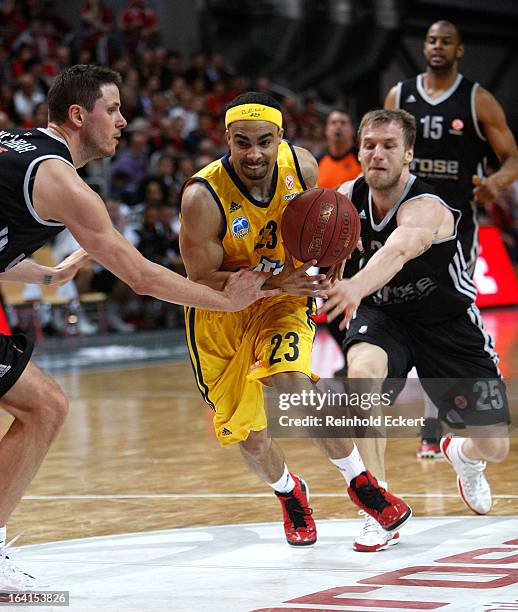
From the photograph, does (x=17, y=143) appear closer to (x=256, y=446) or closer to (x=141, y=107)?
(x=256, y=446)

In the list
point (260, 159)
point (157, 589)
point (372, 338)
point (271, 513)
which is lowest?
point (271, 513)

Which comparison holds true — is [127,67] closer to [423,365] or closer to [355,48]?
[355,48]

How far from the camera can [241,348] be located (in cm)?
475

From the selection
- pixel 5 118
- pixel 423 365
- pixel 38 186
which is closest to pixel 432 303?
pixel 423 365

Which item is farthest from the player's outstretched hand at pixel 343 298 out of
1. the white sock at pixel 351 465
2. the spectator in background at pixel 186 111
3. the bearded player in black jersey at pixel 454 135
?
the spectator in background at pixel 186 111

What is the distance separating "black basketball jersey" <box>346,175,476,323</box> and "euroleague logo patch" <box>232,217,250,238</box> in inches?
Answer: 31.0

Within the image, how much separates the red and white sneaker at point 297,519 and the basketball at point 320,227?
1002 mm

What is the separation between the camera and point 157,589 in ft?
13.0

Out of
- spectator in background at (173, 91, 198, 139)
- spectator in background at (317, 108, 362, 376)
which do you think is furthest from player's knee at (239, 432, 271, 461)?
spectator in background at (173, 91, 198, 139)

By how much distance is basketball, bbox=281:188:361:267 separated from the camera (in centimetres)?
438

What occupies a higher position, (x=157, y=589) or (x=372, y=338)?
(x=372, y=338)

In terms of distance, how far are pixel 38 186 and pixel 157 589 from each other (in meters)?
1.43

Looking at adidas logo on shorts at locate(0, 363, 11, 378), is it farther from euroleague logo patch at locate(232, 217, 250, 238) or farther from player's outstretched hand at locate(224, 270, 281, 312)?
euroleague logo patch at locate(232, 217, 250, 238)

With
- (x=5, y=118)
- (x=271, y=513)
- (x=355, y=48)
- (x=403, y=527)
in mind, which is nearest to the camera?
(x=403, y=527)
